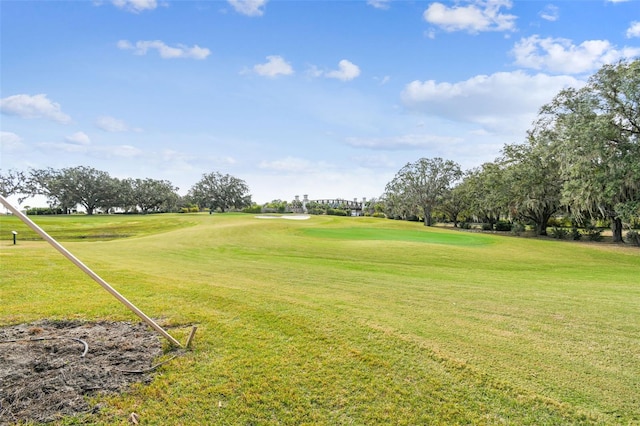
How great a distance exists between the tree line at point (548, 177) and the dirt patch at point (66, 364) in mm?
23998

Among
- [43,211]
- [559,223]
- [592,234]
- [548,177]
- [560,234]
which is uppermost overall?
[548,177]

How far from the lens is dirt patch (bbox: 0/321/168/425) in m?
2.67

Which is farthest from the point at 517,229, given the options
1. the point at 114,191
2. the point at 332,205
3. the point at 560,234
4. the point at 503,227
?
the point at 332,205

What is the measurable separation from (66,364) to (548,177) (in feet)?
106

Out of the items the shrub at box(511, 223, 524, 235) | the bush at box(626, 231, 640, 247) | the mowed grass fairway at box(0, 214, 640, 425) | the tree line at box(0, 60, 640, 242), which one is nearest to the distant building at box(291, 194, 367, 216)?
the tree line at box(0, 60, 640, 242)

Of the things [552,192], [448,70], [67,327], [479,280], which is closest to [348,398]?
[67,327]

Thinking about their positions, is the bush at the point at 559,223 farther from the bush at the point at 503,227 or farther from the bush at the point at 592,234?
the bush at the point at 592,234

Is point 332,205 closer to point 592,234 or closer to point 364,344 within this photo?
point 592,234

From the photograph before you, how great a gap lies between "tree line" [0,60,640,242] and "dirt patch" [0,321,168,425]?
24.0m

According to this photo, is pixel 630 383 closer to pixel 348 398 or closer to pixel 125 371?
pixel 348 398

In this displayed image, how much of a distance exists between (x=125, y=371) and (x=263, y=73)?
13.9 metres

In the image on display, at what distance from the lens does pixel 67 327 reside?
434 cm

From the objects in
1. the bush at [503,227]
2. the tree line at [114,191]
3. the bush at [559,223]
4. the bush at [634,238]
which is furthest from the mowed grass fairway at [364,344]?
the tree line at [114,191]

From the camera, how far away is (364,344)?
153 inches
